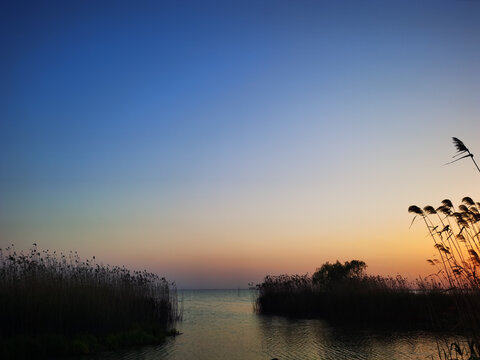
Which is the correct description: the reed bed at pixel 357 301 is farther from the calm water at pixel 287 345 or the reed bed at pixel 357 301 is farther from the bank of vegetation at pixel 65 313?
the bank of vegetation at pixel 65 313

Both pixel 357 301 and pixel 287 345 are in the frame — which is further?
pixel 357 301

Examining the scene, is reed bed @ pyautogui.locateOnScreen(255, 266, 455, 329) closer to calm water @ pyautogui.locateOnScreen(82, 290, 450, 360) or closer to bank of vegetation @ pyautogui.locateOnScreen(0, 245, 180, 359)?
calm water @ pyautogui.locateOnScreen(82, 290, 450, 360)

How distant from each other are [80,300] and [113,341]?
1.94 metres

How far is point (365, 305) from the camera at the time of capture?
78.2 feet

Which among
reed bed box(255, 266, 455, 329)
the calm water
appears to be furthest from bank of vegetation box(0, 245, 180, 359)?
reed bed box(255, 266, 455, 329)

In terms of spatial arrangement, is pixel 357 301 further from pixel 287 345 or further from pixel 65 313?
pixel 65 313

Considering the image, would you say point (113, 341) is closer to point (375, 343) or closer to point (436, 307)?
point (375, 343)

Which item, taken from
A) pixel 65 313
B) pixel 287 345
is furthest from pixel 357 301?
pixel 65 313

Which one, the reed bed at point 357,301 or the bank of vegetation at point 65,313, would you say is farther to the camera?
the reed bed at point 357,301

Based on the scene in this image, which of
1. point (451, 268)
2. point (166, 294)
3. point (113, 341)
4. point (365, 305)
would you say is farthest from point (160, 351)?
point (365, 305)

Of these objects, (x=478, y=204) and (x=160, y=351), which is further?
(x=160, y=351)

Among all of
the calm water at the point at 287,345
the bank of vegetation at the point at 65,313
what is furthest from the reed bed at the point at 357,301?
the bank of vegetation at the point at 65,313

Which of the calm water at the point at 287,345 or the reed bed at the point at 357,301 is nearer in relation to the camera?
the calm water at the point at 287,345

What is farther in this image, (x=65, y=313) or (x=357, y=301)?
(x=357, y=301)
